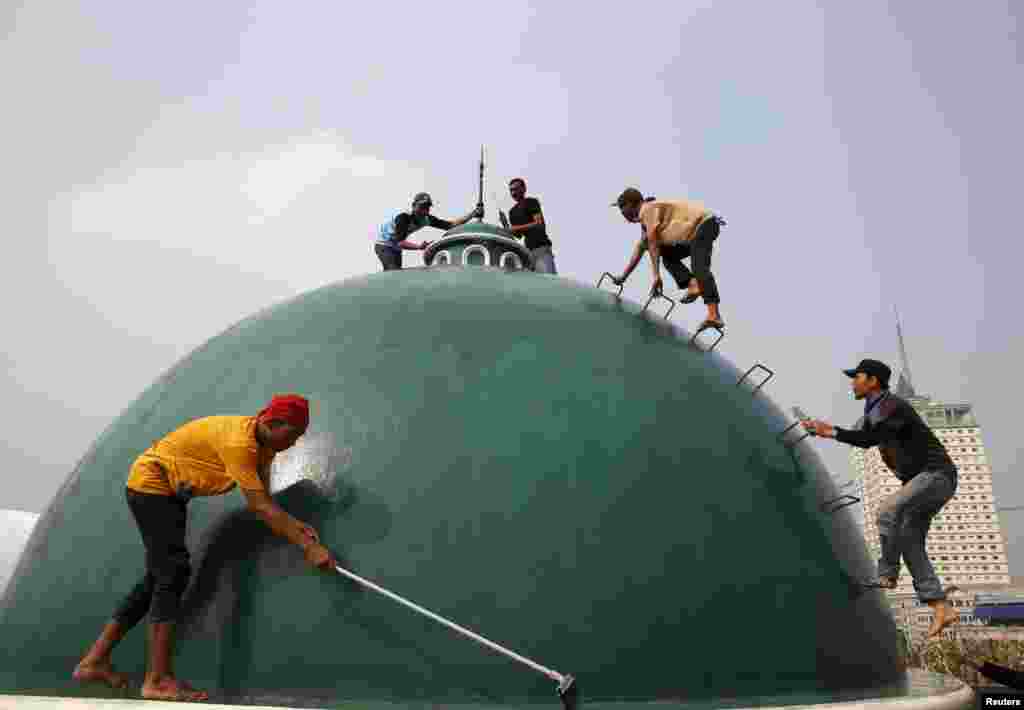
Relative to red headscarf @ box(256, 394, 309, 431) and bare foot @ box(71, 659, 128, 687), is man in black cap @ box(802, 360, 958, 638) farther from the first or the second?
bare foot @ box(71, 659, 128, 687)

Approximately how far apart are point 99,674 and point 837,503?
529 cm

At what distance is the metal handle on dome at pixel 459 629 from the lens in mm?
4688

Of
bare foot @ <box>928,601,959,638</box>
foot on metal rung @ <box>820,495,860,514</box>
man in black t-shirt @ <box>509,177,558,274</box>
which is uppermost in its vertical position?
man in black t-shirt @ <box>509,177,558,274</box>

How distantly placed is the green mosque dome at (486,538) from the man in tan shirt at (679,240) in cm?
74

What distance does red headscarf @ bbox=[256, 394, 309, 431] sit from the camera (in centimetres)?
495

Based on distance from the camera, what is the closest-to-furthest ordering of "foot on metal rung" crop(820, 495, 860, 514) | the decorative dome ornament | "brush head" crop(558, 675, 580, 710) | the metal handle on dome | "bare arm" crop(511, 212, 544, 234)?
"brush head" crop(558, 675, 580, 710) → the metal handle on dome → "foot on metal rung" crop(820, 495, 860, 514) → the decorative dome ornament → "bare arm" crop(511, 212, 544, 234)

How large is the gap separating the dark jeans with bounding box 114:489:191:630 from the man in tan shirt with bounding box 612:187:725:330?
431 centimetres

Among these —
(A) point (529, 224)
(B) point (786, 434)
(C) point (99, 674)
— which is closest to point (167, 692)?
(C) point (99, 674)

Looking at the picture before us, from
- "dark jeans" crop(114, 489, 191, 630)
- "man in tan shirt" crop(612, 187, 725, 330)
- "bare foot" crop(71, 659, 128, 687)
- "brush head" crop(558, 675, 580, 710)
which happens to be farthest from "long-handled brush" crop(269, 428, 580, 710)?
"man in tan shirt" crop(612, 187, 725, 330)

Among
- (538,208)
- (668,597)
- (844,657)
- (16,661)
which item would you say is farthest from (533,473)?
(538,208)

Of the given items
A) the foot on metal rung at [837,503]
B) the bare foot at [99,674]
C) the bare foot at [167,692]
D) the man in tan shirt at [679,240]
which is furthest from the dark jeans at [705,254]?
the bare foot at [99,674]

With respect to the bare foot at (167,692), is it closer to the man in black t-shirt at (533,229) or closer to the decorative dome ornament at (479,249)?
the decorative dome ornament at (479,249)

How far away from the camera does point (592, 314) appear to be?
23.1 ft

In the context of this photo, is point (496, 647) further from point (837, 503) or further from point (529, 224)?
point (529, 224)
